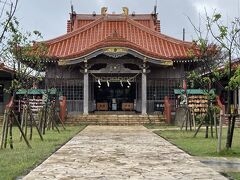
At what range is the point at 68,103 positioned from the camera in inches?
1298

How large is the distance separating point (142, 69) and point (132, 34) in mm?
5070

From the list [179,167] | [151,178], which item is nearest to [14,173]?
[151,178]

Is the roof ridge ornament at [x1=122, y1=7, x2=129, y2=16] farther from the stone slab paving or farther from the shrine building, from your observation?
the stone slab paving

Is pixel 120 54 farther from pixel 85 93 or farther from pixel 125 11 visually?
pixel 125 11

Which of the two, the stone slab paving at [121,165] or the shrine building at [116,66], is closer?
the stone slab paving at [121,165]

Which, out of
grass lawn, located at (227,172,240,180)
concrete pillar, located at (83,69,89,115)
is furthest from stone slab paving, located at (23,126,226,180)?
concrete pillar, located at (83,69,89,115)

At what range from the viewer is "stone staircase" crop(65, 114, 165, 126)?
30.3 m

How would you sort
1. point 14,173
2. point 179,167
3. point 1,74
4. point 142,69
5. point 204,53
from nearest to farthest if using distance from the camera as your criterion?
point 14,173, point 179,167, point 204,53, point 142,69, point 1,74

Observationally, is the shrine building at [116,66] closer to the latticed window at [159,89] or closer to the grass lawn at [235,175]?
the latticed window at [159,89]

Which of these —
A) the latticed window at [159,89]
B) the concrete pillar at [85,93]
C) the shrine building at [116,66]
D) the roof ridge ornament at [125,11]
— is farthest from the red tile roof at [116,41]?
the latticed window at [159,89]

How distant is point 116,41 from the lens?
3070 centimetres

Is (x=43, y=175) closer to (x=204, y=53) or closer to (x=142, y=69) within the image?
(x=204, y=53)

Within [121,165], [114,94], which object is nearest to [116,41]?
[114,94]

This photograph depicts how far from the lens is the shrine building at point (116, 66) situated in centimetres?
3108
